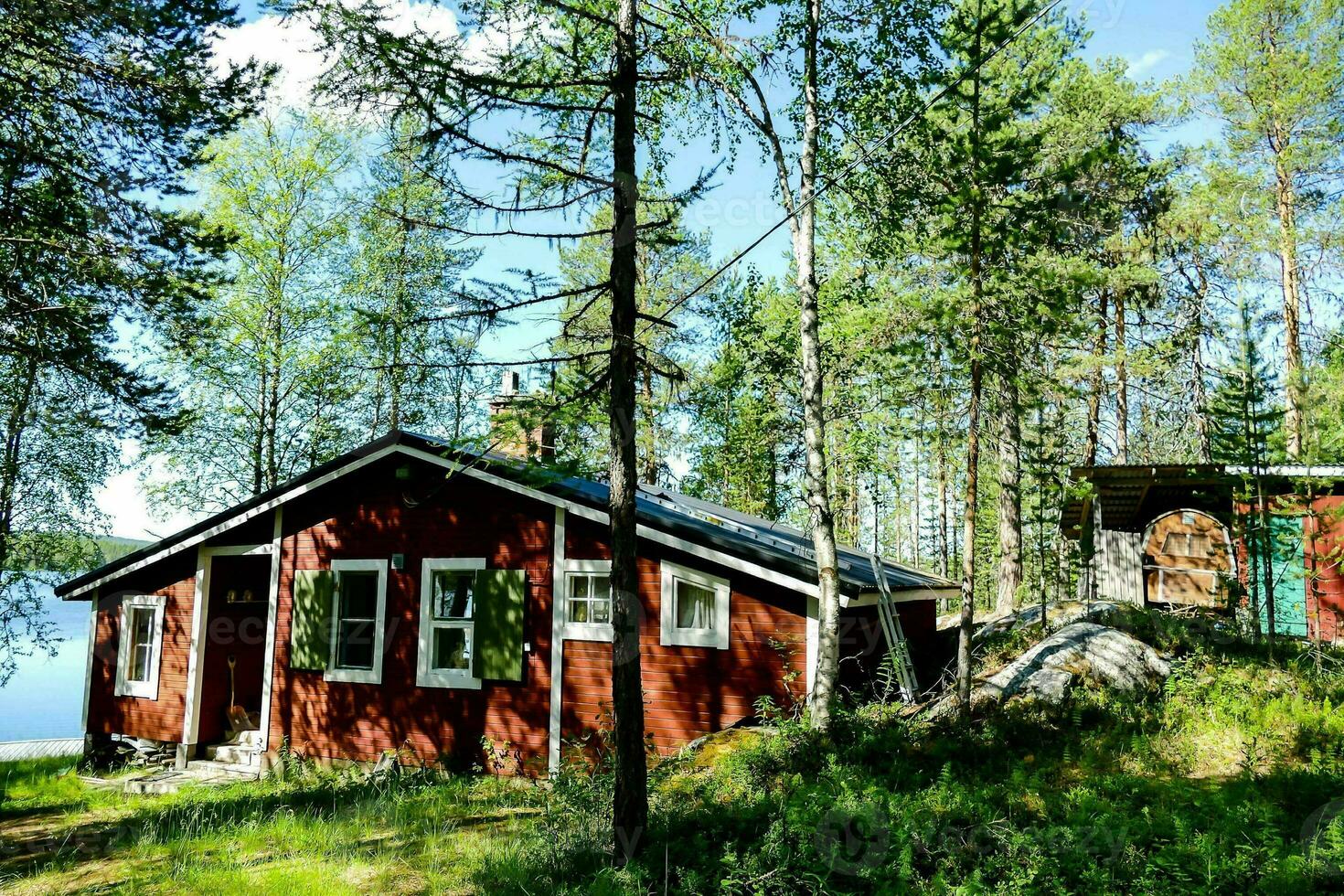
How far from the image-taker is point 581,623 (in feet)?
35.7

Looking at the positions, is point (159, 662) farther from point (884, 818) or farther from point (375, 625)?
point (884, 818)

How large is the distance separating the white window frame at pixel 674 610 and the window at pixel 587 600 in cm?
84

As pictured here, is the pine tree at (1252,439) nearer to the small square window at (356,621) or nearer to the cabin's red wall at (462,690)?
the cabin's red wall at (462,690)

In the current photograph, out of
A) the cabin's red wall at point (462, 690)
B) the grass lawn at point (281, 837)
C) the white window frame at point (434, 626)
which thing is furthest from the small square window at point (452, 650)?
the grass lawn at point (281, 837)

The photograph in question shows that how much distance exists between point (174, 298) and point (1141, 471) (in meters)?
13.8

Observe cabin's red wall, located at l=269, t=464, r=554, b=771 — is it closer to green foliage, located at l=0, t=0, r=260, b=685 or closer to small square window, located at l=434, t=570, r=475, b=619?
small square window, located at l=434, t=570, r=475, b=619

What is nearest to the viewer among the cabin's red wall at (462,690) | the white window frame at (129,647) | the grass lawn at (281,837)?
the grass lawn at (281,837)

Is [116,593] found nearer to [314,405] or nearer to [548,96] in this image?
[314,405]

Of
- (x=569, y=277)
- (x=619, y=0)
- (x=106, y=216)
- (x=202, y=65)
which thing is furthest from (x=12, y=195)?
(x=569, y=277)

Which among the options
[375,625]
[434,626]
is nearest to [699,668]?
[434,626]

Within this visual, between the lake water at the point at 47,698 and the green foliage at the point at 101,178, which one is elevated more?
the green foliage at the point at 101,178

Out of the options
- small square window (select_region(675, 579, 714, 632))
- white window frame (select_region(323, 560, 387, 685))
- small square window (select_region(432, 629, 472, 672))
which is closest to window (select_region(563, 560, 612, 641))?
small square window (select_region(675, 579, 714, 632))

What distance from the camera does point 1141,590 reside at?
16.8 metres

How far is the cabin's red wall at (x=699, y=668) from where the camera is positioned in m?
9.73
